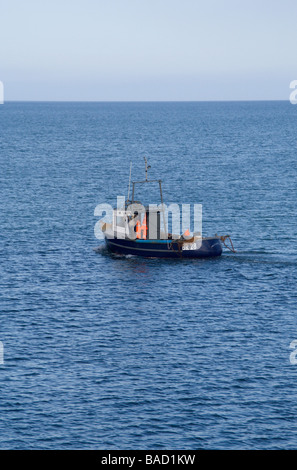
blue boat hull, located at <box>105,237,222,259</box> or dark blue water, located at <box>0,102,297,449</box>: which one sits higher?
blue boat hull, located at <box>105,237,222,259</box>

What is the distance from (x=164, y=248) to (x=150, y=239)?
2551 mm

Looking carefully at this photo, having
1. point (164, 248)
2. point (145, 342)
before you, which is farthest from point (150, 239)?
point (145, 342)

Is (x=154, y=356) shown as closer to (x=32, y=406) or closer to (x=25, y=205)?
(x=32, y=406)

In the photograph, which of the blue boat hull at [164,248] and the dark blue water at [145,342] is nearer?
the dark blue water at [145,342]

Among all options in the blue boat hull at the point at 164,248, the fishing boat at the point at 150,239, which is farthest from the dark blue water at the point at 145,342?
the fishing boat at the point at 150,239

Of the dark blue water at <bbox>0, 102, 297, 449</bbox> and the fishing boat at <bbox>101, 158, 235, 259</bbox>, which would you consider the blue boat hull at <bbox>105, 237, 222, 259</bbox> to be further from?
the dark blue water at <bbox>0, 102, 297, 449</bbox>

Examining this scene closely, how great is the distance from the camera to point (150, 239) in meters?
99.1

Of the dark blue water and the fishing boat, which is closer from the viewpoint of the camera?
the dark blue water

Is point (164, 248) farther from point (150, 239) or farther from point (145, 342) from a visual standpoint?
point (145, 342)

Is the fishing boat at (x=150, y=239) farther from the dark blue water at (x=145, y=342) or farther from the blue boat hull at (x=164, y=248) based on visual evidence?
the dark blue water at (x=145, y=342)

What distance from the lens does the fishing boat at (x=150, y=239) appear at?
9631cm

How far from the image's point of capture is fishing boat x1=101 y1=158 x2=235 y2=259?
9631 cm

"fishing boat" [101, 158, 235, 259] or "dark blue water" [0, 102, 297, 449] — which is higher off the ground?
"fishing boat" [101, 158, 235, 259]

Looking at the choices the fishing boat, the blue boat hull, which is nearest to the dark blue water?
the blue boat hull
